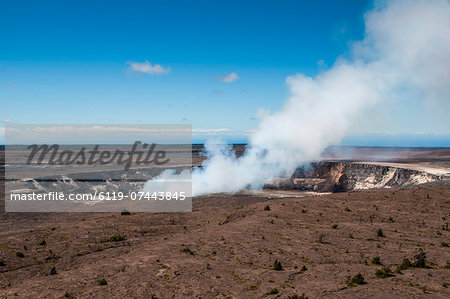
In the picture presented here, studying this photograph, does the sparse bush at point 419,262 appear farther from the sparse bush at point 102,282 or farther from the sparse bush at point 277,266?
the sparse bush at point 102,282

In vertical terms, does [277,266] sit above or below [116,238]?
above

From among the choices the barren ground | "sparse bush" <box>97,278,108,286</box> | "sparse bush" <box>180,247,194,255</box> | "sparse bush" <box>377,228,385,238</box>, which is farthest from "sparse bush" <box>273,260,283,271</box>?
"sparse bush" <box>377,228,385,238</box>

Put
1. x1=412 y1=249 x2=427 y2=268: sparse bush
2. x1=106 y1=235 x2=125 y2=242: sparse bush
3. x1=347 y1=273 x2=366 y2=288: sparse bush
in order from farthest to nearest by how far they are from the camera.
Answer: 1. x1=106 y1=235 x2=125 y2=242: sparse bush
2. x1=412 y1=249 x2=427 y2=268: sparse bush
3. x1=347 y1=273 x2=366 y2=288: sparse bush

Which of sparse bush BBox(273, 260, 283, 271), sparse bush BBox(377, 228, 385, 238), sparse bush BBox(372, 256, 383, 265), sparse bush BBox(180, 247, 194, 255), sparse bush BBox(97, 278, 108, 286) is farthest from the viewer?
sparse bush BBox(377, 228, 385, 238)

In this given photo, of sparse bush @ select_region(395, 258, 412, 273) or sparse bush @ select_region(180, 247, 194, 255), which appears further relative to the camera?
sparse bush @ select_region(180, 247, 194, 255)

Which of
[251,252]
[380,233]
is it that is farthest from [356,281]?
[380,233]

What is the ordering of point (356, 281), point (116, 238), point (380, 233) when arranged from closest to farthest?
point (356, 281)
point (380, 233)
point (116, 238)

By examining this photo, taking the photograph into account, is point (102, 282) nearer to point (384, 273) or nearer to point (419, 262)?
point (384, 273)

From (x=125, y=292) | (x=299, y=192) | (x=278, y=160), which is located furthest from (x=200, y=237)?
(x=278, y=160)

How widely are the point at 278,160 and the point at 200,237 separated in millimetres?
48977

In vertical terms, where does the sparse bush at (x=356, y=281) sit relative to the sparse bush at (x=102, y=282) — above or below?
above

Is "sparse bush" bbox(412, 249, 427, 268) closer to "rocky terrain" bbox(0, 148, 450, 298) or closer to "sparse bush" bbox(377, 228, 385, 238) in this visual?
"rocky terrain" bbox(0, 148, 450, 298)

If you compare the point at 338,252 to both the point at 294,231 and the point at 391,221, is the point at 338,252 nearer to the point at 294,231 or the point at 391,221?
the point at 294,231

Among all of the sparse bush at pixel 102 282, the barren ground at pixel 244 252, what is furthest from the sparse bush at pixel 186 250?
the sparse bush at pixel 102 282
